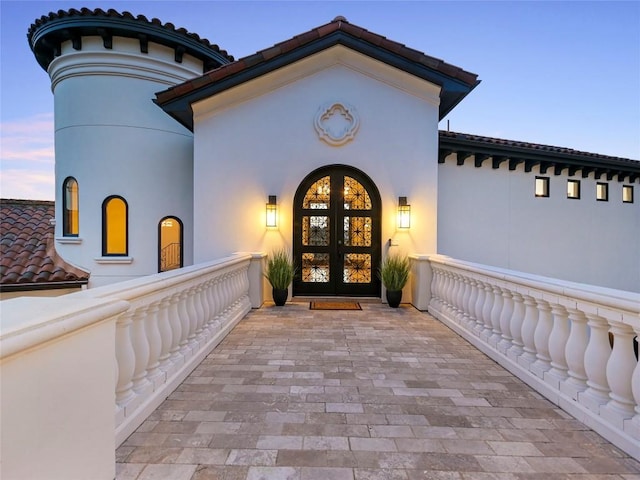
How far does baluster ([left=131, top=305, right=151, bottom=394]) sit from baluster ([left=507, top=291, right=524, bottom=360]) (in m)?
3.73

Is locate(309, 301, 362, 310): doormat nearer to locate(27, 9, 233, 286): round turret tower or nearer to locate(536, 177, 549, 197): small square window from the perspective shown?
locate(27, 9, 233, 286): round turret tower

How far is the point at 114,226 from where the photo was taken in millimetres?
8836

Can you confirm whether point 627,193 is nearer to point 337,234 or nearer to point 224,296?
point 337,234

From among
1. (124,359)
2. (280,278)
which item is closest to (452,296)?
(280,278)

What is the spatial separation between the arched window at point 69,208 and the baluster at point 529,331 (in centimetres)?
1040

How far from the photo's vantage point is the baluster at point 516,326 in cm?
346

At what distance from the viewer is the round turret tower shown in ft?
27.1

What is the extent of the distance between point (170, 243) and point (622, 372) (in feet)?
35.3

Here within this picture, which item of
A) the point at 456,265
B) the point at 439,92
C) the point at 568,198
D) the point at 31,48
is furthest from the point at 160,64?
the point at 568,198

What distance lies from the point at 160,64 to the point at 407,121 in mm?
6968

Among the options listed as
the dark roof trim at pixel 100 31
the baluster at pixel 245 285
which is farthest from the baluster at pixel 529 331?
the dark roof trim at pixel 100 31

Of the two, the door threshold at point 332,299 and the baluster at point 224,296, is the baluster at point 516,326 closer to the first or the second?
the door threshold at point 332,299

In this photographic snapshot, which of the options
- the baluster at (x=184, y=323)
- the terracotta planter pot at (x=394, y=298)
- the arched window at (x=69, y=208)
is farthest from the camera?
the arched window at (x=69, y=208)

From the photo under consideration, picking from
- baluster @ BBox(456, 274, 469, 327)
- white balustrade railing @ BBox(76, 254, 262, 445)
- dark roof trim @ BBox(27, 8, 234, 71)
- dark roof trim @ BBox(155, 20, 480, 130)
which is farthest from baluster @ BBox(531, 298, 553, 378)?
dark roof trim @ BBox(27, 8, 234, 71)
